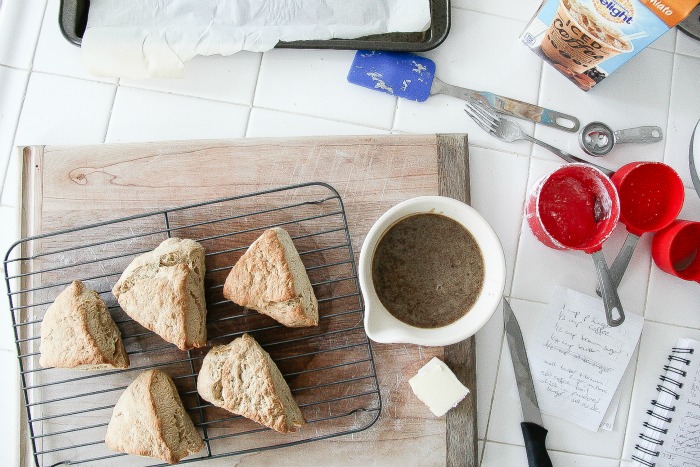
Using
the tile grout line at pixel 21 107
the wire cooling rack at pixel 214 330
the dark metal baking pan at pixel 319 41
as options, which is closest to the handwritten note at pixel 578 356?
→ the wire cooling rack at pixel 214 330

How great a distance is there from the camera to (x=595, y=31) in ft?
3.65

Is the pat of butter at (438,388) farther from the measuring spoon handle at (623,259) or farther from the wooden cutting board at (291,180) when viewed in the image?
the measuring spoon handle at (623,259)

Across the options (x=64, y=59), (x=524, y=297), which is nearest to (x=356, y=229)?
(x=524, y=297)

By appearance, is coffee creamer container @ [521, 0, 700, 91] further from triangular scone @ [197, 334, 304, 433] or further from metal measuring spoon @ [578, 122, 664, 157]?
triangular scone @ [197, 334, 304, 433]

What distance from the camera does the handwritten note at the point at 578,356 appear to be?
1.24 meters

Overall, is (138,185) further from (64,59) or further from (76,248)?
(64,59)

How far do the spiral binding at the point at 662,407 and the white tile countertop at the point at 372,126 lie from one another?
2 cm

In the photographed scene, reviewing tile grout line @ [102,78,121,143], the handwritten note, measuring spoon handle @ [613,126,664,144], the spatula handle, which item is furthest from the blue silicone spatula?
tile grout line @ [102,78,121,143]

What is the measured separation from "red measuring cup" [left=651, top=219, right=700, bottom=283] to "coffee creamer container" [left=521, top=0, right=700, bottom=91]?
0.37m

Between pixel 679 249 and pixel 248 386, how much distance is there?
0.98 meters

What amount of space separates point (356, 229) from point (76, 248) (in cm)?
59

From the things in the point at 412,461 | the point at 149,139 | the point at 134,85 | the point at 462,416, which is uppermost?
the point at 134,85

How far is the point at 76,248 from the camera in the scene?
1171mm

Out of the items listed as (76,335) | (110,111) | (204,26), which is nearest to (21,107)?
(110,111)
